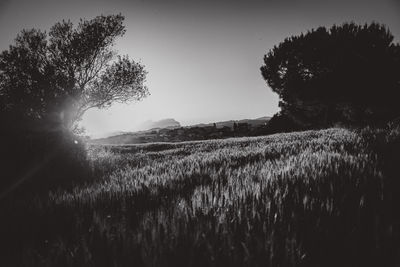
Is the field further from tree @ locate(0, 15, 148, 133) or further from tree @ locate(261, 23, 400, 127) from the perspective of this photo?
tree @ locate(261, 23, 400, 127)

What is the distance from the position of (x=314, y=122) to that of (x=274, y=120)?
12635mm

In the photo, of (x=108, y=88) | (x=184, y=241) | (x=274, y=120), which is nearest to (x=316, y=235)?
(x=184, y=241)

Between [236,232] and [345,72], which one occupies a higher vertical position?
[345,72]

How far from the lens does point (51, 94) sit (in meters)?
25.3

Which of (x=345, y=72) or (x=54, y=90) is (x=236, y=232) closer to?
(x=54, y=90)

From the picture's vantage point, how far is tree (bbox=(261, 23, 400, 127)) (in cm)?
3656

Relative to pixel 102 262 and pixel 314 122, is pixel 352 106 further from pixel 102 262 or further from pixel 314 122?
pixel 102 262

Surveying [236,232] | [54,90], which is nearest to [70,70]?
[54,90]

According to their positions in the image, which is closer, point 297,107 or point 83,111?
point 83,111

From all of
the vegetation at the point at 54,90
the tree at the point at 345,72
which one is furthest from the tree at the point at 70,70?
the tree at the point at 345,72

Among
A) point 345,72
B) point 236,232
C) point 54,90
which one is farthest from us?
point 345,72

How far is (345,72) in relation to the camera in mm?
36969

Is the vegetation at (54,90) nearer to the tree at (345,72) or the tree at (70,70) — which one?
the tree at (70,70)

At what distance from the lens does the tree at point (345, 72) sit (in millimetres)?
36562
